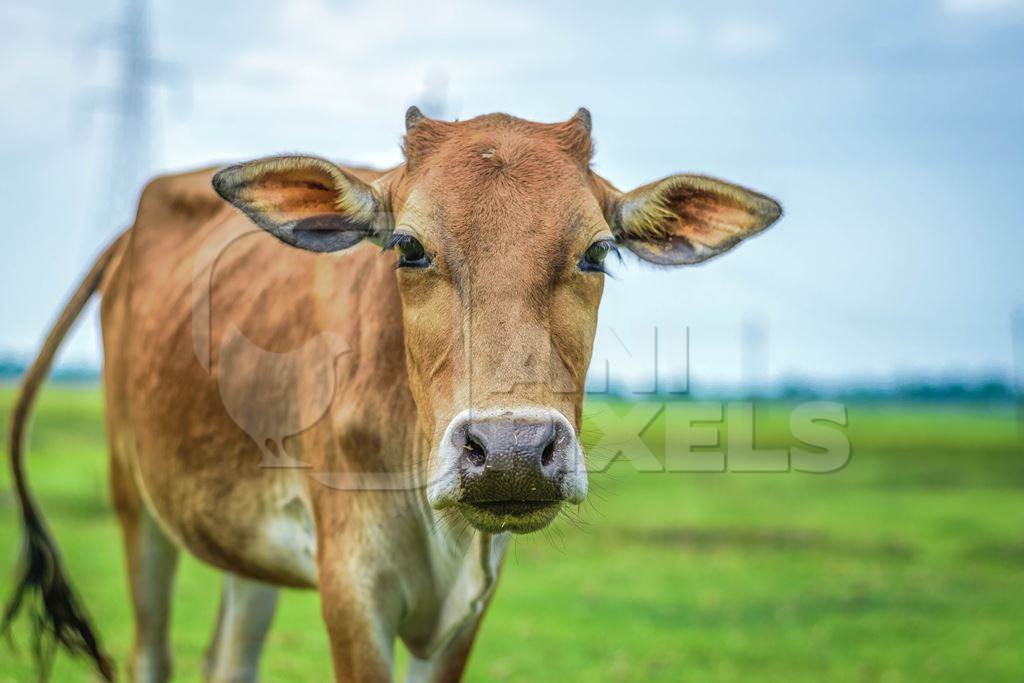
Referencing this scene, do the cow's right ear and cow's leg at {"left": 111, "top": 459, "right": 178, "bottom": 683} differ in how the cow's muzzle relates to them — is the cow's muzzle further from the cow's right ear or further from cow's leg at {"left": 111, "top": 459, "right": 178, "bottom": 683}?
cow's leg at {"left": 111, "top": 459, "right": 178, "bottom": 683}

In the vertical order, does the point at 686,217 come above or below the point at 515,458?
above

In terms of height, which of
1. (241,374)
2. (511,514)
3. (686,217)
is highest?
(686,217)

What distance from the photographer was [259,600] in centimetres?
642

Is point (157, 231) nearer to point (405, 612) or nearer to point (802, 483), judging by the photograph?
point (405, 612)

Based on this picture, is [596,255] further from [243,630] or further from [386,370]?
[243,630]

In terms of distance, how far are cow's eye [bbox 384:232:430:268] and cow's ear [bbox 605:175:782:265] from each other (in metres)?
0.90

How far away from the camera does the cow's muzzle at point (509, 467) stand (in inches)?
134

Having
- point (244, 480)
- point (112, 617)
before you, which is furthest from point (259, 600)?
point (112, 617)

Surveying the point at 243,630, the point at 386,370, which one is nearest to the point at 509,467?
the point at 386,370

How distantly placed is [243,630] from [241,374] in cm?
185

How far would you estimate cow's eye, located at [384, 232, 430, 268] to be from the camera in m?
4.12

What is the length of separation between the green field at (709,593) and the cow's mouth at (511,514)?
418mm

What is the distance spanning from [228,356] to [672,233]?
2.27 m

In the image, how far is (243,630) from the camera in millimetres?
6371
